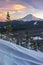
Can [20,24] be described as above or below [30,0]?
below

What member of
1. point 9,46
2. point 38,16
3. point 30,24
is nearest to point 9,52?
point 9,46

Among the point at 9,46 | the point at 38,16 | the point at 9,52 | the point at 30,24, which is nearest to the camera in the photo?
the point at 9,52

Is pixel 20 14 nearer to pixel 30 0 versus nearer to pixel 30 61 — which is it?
pixel 30 0

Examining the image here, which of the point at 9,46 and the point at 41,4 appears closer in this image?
the point at 9,46

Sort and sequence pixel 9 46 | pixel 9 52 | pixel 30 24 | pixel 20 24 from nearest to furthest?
pixel 9 52
pixel 9 46
pixel 20 24
pixel 30 24

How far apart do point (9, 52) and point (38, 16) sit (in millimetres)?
4834

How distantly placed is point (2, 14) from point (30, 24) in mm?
1048

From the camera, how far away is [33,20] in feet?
18.3

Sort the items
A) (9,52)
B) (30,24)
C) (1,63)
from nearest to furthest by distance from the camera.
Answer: (1,63) → (9,52) → (30,24)

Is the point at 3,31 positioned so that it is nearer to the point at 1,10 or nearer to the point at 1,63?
the point at 1,10

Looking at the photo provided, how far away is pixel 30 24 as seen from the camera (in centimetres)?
589

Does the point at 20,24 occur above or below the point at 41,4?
below

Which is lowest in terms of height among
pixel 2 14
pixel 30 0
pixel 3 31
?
pixel 3 31

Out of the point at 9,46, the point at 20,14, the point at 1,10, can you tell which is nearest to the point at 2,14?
the point at 1,10
